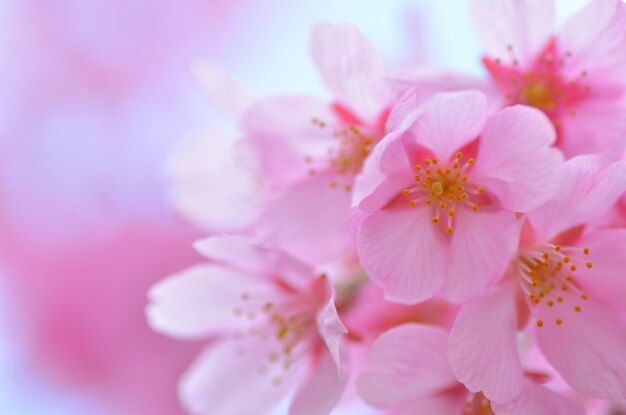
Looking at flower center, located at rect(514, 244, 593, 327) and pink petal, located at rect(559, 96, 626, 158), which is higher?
pink petal, located at rect(559, 96, 626, 158)

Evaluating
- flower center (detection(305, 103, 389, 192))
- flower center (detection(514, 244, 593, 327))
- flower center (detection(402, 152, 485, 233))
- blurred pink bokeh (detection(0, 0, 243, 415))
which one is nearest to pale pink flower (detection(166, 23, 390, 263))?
flower center (detection(305, 103, 389, 192))

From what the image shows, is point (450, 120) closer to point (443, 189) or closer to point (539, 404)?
point (443, 189)

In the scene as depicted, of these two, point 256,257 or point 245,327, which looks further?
point 245,327

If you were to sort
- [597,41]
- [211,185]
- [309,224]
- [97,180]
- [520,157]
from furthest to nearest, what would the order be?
[97,180]
[211,185]
[309,224]
[597,41]
[520,157]

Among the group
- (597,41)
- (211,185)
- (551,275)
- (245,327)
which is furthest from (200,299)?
(597,41)

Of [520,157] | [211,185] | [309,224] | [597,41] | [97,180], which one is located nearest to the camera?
[520,157]

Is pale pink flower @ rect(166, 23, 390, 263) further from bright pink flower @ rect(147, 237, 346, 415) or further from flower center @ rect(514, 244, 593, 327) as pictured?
flower center @ rect(514, 244, 593, 327)

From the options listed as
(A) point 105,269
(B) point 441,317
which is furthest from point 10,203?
(B) point 441,317

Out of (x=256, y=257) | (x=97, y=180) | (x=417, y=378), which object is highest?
(x=256, y=257)
